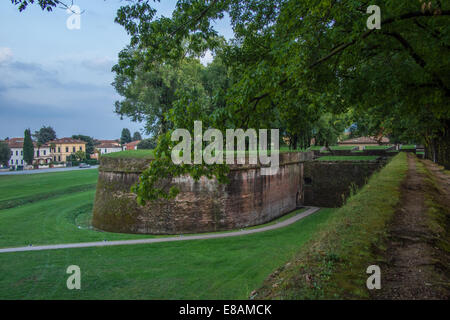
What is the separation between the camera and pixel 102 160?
18.2m

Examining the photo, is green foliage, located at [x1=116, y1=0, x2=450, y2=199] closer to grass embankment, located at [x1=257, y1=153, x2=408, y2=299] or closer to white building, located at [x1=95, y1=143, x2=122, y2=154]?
grass embankment, located at [x1=257, y1=153, x2=408, y2=299]

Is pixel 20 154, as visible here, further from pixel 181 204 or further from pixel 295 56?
pixel 295 56

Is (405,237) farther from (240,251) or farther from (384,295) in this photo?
(240,251)

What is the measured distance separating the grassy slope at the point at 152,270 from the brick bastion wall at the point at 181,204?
7.47 ft

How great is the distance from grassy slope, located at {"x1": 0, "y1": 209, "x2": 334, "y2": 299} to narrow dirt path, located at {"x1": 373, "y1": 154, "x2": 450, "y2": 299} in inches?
162

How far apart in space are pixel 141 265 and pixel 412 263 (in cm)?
1010

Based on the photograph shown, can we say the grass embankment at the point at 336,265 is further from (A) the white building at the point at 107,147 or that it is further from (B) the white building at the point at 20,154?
(A) the white building at the point at 107,147

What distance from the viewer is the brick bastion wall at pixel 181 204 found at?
16.5m

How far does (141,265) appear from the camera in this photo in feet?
37.8

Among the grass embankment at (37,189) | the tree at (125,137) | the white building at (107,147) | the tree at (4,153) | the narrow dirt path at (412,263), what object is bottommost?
the grass embankment at (37,189)

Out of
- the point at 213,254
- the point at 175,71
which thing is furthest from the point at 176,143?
the point at 175,71

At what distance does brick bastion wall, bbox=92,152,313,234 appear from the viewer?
16.5 m

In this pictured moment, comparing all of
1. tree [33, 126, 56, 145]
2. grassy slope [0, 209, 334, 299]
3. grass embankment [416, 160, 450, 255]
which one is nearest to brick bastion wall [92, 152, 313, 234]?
grassy slope [0, 209, 334, 299]
